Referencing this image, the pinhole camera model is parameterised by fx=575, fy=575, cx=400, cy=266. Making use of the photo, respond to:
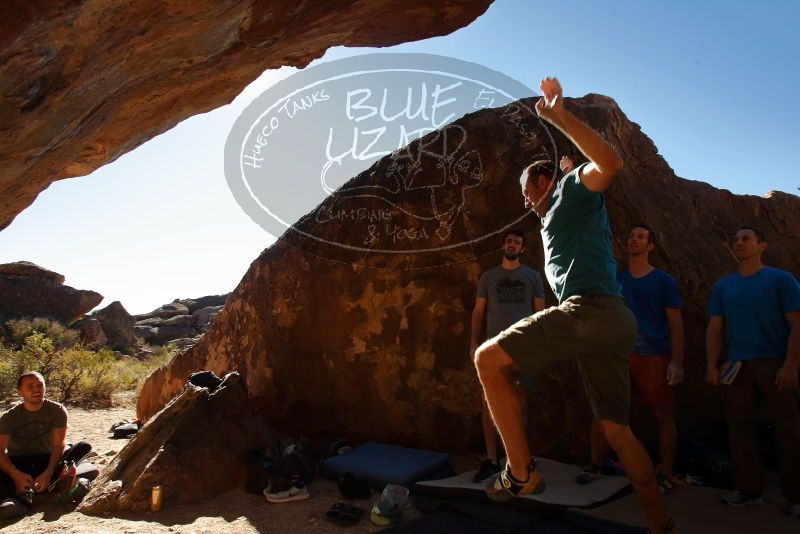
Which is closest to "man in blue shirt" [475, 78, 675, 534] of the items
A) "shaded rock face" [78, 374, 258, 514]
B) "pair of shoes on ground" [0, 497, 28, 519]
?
"shaded rock face" [78, 374, 258, 514]

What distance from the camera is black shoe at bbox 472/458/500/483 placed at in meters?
3.98

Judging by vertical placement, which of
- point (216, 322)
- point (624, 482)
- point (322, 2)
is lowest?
point (624, 482)

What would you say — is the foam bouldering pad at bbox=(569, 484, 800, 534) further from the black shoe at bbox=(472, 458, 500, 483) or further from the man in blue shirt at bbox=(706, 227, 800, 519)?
the black shoe at bbox=(472, 458, 500, 483)

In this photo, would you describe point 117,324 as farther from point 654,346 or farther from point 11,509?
point 654,346

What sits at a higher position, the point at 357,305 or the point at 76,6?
the point at 76,6

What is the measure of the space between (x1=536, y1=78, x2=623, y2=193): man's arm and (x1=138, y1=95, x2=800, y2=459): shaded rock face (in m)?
2.53

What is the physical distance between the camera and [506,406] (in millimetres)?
2668

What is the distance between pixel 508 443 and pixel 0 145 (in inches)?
113

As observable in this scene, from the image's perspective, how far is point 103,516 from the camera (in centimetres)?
405

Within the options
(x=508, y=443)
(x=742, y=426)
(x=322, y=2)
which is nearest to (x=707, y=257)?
(x=742, y=426)

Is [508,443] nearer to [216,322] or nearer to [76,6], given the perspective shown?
[76,6]

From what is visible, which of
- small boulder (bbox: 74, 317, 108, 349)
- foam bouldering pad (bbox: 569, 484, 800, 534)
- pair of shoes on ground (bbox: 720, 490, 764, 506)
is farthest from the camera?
small boulder (bbox: 74, 317, 108, 349)

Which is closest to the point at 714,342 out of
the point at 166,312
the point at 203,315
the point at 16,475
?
the point at 16,475

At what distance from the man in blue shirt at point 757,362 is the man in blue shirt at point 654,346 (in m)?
0.28
